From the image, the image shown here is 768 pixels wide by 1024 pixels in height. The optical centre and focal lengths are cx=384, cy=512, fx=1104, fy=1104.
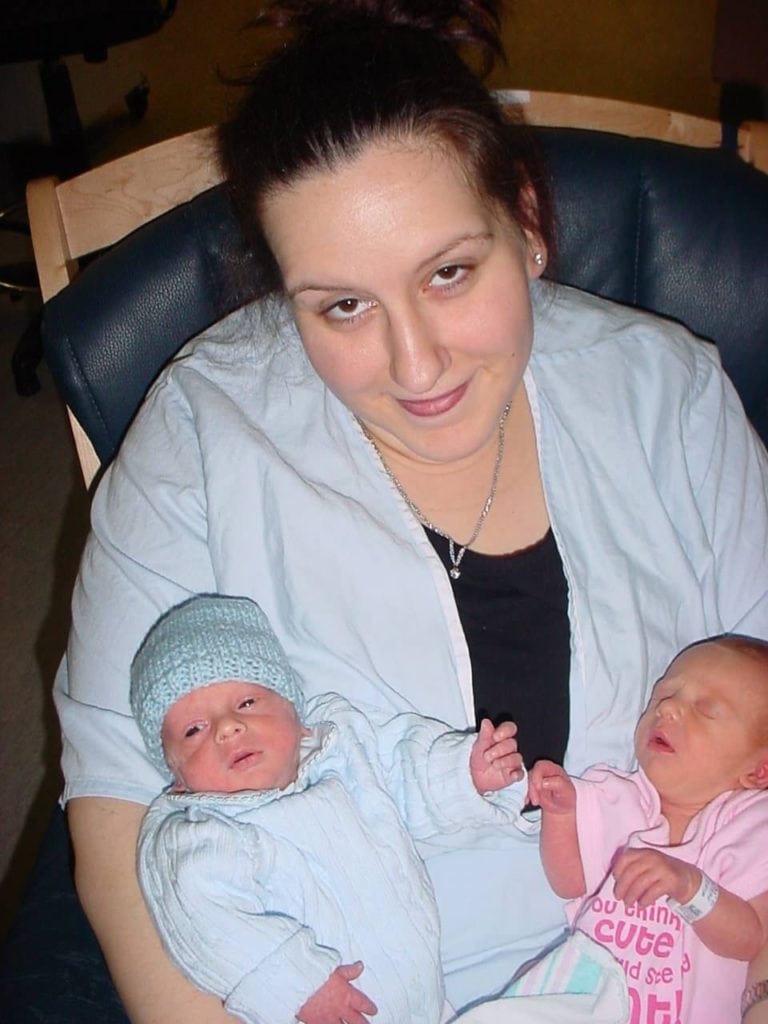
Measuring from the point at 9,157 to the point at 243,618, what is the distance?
3071mm

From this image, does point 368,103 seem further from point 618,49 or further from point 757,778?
point 618,49

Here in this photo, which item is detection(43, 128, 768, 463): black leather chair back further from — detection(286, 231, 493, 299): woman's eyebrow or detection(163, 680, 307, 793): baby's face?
detection(163, 680, 307, 793): baby's face

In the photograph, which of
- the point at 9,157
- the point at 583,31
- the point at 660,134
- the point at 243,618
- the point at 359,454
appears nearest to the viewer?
the point at 243,618

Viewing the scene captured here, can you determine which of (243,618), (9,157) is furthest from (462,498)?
(9,157)

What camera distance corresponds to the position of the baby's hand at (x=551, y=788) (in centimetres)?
119

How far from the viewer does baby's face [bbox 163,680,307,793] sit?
3.69 ft

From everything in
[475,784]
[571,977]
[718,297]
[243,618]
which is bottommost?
[571,977]

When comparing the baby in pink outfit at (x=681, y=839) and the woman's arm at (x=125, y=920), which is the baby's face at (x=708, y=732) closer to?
the baby in pink outfit at (x=681, y=839)

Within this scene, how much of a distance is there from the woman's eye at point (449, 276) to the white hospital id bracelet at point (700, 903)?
65 centimetres

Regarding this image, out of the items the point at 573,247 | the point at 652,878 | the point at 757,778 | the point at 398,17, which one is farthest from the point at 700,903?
the point at 398,17

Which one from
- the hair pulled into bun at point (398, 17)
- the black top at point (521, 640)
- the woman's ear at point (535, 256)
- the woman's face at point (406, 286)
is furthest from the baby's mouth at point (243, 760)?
the hair pulled into bun at point (398, 17)

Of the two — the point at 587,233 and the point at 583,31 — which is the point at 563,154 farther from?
the point at 583,31

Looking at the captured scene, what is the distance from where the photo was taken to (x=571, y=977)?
1.11 m

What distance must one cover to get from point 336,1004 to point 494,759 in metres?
0.28
